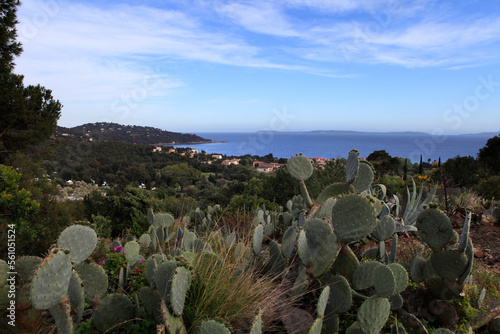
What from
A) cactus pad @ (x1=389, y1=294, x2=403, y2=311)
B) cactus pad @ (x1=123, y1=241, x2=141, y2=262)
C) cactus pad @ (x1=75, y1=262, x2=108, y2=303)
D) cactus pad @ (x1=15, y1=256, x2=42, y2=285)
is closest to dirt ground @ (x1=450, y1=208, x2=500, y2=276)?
cactus pad @ (x1=389, y1=294, x2=403, y2=311)

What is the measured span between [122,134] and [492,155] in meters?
40.9

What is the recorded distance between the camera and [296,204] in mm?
5246

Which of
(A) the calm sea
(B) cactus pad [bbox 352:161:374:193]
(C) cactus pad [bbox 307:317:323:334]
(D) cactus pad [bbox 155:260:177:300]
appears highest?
(B) cactus pad [bbox 352:161:374:193]

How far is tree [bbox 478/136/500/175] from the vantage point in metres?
11.7

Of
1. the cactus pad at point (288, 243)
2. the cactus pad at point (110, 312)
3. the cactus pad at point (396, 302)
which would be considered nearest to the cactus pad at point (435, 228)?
the cactus pad at point (396, 302)

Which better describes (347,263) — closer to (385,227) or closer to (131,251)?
(385,227)

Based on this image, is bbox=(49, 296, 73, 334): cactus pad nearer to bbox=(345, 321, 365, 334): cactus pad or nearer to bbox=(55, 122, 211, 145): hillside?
bbox=(345, 321, 365, 334): cactus pad

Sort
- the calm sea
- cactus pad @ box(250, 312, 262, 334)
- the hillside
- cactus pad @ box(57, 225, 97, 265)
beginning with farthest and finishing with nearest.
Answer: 1. the hillside
2. the calm sea
3. cactus pad @ box(57, 225, 97, 265)
4. cactus pad @ box(250, 312, 262, 334)

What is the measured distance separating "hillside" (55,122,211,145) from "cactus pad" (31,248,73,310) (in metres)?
37.7

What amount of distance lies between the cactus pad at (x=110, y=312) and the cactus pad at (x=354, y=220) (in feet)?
4.80

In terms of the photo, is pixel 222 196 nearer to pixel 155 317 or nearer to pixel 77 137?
pixel 155 317

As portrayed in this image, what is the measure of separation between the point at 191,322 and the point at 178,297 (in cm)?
34

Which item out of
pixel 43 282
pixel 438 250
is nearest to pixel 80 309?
pixel 43 282

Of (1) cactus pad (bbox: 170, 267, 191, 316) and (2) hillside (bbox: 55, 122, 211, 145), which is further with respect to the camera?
(2) hillside (bbox: 55, 122, 211, 145)
